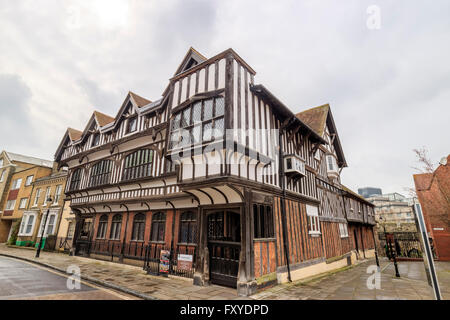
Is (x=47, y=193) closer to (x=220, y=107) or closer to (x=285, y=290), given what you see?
(x=220, y=107)

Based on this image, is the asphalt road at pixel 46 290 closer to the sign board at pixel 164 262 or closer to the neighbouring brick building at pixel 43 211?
the sign board at pixel 164 262

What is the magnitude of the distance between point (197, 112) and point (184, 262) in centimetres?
644

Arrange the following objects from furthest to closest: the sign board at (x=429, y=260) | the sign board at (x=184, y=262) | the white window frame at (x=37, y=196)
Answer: the white window frame at (x=37, y=196) → the sign board at (x=184, y=262) → the sign board at (x=429, y=260)

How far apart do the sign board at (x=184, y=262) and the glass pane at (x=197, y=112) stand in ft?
18.8

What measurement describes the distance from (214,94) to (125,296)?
295 inches

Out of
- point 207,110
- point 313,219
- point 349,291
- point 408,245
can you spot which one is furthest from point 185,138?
point 408,245

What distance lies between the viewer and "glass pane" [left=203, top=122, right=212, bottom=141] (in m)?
7.61

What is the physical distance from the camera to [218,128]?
753 cm

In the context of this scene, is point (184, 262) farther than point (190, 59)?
No

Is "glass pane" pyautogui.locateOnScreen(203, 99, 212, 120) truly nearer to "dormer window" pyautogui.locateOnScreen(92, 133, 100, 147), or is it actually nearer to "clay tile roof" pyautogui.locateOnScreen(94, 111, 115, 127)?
"clay tile roof" pyautogui.locateOnScreen(94, 111, 115, 127)

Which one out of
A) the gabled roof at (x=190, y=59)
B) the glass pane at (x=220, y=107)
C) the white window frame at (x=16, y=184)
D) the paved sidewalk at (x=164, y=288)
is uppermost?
the gabled roof at (x=190, y=59)

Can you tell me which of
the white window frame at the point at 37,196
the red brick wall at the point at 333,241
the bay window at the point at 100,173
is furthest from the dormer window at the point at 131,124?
the white window frame at the point at 37,196

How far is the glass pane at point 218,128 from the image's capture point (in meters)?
7.36
